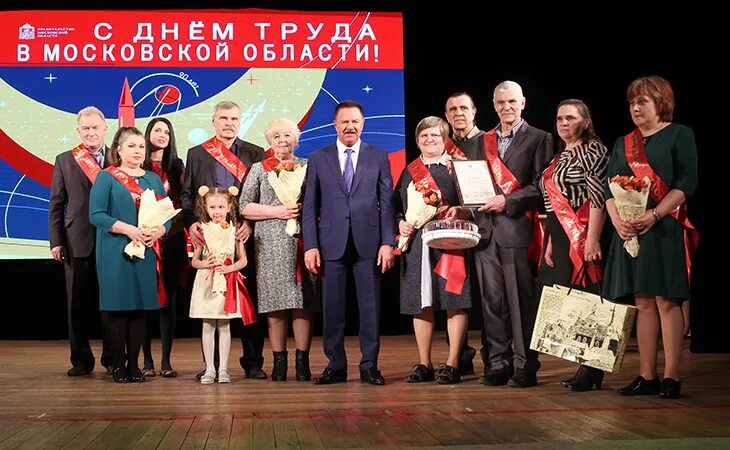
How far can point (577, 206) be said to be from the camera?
3.71m

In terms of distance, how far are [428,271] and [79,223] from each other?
1821mm

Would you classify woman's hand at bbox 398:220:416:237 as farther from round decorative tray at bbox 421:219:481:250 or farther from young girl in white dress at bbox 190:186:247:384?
young girl in white dress at bbox 190:186:247:384

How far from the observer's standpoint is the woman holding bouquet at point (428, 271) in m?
3.88

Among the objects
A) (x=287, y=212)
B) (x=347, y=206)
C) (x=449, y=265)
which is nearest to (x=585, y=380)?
(x=449, y=265)

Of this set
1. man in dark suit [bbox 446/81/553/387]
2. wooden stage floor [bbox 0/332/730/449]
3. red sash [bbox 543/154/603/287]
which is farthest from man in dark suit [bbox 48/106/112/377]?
red sash [bbox 543/154/603/287]

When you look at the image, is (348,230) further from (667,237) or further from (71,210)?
(71,210)

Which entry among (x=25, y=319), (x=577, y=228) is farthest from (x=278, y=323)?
(x=25, y=319)

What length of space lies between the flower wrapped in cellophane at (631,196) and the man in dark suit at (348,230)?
0.98 m

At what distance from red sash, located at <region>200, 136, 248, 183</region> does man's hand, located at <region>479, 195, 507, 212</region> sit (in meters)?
1.19

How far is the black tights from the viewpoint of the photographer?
13.3ft

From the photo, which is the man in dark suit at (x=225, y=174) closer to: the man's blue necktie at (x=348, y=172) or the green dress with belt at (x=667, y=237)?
the man's blue necktie at (x=348, y=172)

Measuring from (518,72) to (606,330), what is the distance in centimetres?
369

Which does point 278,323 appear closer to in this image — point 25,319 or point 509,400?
point 509,400

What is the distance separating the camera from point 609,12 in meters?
6.72
